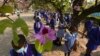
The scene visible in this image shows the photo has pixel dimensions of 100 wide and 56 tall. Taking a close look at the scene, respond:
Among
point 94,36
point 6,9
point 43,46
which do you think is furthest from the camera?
point 94,36

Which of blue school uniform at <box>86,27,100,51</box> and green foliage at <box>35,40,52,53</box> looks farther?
blue school uniform at <box>86,27,100,51</box>

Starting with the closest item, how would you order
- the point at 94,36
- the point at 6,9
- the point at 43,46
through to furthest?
the point at 43,46 → the point at 6,9 → the point at 94,36

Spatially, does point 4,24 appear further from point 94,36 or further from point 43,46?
point 94,36

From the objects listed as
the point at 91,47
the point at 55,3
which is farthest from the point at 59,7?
the point at 91,47

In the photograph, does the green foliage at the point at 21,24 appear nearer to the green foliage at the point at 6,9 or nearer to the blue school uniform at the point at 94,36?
the green foliage at the point at 6,9

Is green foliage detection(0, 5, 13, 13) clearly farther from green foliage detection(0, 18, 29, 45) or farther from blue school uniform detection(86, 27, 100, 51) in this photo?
blue school uniform detection(86, 27, 100, 51)

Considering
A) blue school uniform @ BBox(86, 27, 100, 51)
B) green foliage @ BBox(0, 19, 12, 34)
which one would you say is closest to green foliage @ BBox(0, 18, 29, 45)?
green foliage @ BBox(0, 19, 12, 34)

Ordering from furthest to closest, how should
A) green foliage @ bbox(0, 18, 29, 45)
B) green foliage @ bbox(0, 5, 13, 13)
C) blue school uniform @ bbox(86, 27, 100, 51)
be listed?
blue school uniform @ bbox(86, 27, 100, 51), green foliage @ bbox(0, 5, 13, 13), green foliage @ bbox(0, 18, 29, 45)

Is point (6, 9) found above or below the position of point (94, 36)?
above

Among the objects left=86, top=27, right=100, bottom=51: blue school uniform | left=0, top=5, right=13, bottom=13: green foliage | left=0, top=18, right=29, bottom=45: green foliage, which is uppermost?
left=0, top=5, right=13, bottom=13: green foliage

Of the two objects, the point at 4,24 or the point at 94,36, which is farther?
the point at 94,36

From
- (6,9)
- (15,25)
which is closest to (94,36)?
(6,9)

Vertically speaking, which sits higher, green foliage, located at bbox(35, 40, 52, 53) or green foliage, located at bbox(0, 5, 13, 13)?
green foliage, located at bbox(0, 5, 13, 13)

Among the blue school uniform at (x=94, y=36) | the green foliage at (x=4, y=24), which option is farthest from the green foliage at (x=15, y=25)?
the blue school uniform at (x=94, y=36)
